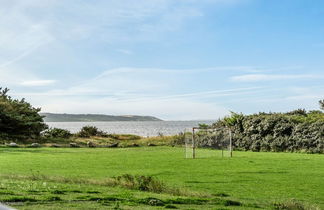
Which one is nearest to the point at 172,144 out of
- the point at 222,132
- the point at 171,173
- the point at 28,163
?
the point at 222,132

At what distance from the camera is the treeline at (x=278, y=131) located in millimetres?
28375

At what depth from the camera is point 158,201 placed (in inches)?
334

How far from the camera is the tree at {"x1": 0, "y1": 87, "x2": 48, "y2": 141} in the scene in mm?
37375

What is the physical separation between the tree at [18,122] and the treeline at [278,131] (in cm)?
1325

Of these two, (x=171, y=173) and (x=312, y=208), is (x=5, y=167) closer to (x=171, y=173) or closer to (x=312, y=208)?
(x=171, y=173)

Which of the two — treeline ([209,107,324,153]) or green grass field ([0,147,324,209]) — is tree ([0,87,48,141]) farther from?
green grass field ([0,147,324,209])

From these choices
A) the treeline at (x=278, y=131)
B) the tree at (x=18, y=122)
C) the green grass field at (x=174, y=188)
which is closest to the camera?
the green grass field at (x=174, y=188)

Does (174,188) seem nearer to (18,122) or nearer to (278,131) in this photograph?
(278,131)

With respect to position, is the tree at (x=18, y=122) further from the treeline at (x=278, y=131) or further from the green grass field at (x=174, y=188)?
the green grass field at (x=174, y=188)

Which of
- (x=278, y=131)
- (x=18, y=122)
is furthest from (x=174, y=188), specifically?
(x=18, y=122)

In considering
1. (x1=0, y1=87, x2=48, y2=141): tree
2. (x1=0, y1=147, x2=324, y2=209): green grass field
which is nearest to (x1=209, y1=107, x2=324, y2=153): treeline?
(x1=0, y1=147, x2=324, y2=209): green grass field

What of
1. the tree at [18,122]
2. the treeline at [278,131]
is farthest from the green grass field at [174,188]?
the tree at [18,122]

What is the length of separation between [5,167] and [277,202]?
1125 cm

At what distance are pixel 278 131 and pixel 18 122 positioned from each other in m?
19.1
